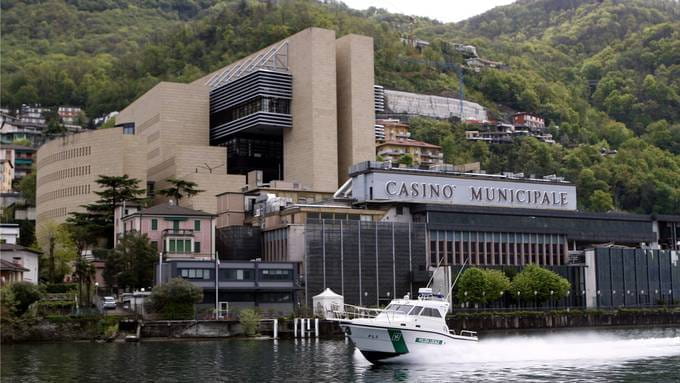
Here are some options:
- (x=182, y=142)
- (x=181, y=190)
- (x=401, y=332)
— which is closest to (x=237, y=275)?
(x=181, y=190)

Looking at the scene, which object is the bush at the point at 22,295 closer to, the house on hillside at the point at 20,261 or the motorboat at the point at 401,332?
the house on hillside at the point at 20,261

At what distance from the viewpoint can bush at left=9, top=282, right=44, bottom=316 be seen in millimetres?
104062

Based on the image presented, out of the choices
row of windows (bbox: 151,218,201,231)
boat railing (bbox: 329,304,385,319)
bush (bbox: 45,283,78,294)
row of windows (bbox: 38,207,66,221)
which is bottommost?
boat railing (bbox: 329,304,385,319)

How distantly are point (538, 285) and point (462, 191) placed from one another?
59.0 ft

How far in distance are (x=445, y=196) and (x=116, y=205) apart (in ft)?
151

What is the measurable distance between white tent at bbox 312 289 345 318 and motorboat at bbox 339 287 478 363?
123 ft

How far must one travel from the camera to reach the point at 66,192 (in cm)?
16450

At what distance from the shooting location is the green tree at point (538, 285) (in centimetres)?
13188

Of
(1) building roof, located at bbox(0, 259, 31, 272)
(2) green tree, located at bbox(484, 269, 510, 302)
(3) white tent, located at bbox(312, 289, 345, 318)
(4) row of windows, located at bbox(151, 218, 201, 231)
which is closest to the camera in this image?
(3) white tent, located at bbox(312, 289, 345, 318)

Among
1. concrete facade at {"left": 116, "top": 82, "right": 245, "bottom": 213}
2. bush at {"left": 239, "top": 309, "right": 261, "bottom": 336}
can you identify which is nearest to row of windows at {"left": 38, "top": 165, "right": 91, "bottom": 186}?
concrete facade at {"left": 116, "top": 82, "right": 245, "bottom": 213}

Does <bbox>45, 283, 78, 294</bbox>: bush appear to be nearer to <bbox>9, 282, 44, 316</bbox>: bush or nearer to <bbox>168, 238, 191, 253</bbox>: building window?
<bbox>168, 238, 191, 253</bbox>: building window

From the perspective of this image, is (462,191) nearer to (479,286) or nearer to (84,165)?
(479,286)

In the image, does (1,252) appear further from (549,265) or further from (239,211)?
(549,265)

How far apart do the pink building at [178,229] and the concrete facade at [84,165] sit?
3045cm
